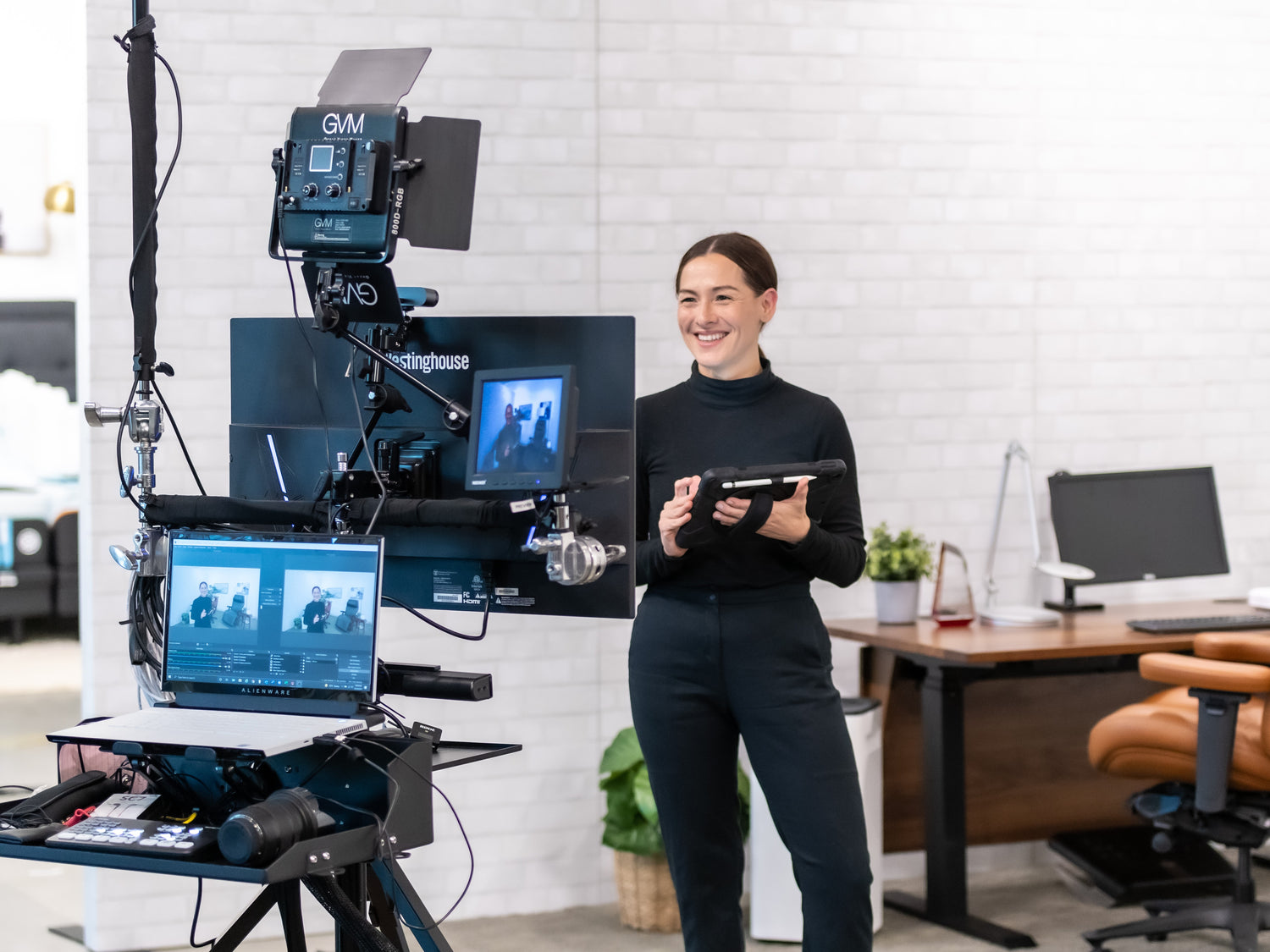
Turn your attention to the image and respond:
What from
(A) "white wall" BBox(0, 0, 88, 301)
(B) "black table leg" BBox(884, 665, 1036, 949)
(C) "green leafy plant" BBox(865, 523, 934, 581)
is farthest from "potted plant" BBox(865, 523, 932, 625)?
Answer: (A) "white wall" BBox(0, 0, 88, 301)

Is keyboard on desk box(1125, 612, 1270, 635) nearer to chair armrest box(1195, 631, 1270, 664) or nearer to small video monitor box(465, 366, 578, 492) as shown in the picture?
chair armrest box(1195, 631, 1270, 664)

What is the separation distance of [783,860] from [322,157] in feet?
7.42

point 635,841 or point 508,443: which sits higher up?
point 508,443

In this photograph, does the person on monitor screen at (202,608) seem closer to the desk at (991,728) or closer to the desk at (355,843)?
the desk at (355,843)

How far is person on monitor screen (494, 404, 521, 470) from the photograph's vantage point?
6.40 ft

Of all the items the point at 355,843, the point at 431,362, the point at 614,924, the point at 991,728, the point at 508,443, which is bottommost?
the point at 614,924

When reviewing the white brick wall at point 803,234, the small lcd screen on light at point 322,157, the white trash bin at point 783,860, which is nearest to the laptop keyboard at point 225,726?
the small lcd screen on light at point 322,157

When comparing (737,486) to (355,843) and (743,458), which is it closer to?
(743,458)

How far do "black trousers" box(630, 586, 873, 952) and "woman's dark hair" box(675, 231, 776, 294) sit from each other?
525 mm

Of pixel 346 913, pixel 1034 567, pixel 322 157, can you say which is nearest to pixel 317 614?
pixel 346 913

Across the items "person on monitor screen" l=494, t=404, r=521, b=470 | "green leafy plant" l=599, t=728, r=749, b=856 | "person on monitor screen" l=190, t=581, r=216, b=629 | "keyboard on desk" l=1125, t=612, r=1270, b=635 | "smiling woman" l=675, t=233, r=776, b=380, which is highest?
"smiling woman" l=675, t=233, r=776, b=380

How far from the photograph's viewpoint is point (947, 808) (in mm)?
3621

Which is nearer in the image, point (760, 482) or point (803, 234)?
point (760, 482)

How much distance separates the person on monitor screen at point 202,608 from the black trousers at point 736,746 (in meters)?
0.73
